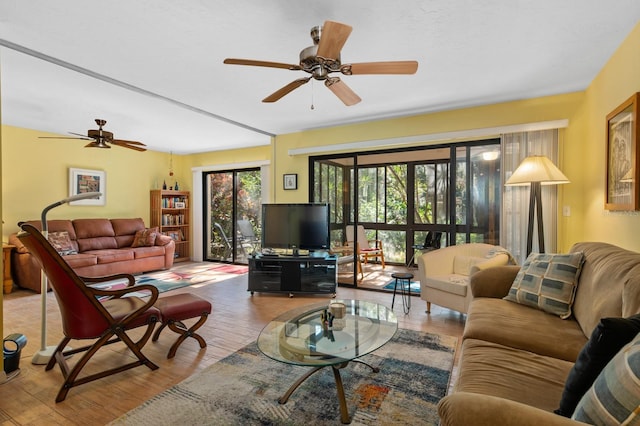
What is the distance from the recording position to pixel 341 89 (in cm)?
255

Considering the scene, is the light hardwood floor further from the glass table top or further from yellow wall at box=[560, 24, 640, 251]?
yellow wall at box=[560, 24, 640, 251]

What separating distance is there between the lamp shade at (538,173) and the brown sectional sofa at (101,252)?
5.75 meters

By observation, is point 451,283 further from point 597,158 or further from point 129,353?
point 129,353

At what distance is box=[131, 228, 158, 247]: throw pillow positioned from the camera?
600cm

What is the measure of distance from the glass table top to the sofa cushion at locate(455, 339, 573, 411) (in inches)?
21.1

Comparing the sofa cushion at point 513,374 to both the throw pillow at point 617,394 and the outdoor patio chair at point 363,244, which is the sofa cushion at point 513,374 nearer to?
the throw pillow at point 617,394

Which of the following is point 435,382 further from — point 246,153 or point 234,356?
point 246,153

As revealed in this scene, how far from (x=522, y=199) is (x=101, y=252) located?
614cm

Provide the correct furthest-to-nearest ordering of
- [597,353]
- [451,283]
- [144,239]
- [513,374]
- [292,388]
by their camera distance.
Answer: [144,239] < [451,283] < [292,388] < [513,374] < [597,353]

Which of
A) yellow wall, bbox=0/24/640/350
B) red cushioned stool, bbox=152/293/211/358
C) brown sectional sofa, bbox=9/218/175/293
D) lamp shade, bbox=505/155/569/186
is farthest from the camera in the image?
brown sectional sofa, bbox=9/218/175/293

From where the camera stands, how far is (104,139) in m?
4.00

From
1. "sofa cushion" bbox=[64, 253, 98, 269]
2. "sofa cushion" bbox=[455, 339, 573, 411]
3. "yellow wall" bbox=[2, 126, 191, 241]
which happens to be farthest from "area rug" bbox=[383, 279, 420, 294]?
"yellow wall" bbox=[2, 126, 191, 241]

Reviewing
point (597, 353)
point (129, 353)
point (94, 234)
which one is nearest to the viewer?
point (597, 353)

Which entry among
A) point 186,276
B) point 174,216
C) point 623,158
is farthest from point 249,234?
point 623,158
